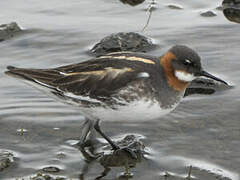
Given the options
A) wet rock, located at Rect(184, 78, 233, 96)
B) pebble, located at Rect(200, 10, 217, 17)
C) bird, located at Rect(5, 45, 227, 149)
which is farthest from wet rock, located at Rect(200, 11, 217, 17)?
bird, located at Rect(5, 45, 227, 149)

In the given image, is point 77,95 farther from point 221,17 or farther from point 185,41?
point 221,17

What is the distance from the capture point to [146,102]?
8320mm

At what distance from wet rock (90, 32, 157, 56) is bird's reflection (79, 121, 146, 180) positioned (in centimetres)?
380

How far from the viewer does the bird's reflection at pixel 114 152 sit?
8.66 meters

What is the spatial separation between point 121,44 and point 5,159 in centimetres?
508

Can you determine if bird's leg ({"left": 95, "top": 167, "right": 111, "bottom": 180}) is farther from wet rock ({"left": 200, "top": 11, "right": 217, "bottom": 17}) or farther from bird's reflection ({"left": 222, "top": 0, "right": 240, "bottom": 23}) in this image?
A: wet rock ({"left": 200, "top": 11, "right": 217, "bottom": 17})

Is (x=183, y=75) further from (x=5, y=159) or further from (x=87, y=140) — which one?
(x=5, y=159)

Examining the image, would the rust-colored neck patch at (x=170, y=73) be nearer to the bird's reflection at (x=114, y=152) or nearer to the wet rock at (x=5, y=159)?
the bird's reflection at (x=114, y=152)

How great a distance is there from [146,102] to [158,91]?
0.29 meters

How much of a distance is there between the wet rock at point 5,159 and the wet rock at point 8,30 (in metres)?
5.33

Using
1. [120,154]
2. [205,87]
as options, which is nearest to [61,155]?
[120,154]

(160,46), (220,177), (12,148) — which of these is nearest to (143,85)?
(220,177)

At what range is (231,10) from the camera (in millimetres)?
14711

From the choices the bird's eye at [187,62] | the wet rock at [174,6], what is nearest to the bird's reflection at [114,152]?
the bird's eye at [187,62]
